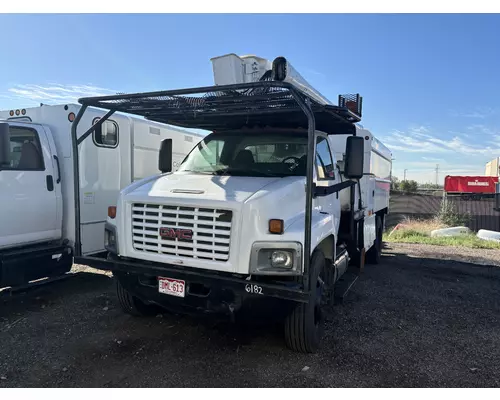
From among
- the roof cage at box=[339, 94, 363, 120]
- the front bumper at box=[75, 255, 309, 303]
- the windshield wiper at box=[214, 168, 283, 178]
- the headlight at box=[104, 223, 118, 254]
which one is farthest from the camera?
the roof cage at box=[339, 94, 363, 120]

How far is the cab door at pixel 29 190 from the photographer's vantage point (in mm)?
5062

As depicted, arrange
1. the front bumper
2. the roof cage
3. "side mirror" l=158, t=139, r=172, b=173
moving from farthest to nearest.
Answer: the roof cage → "side mirror" l=158, t=139, r=172, b=173 → the front bumper

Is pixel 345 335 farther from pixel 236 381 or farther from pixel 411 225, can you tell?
pixel 411 225

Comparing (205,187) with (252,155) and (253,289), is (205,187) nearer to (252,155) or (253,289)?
(252,155)

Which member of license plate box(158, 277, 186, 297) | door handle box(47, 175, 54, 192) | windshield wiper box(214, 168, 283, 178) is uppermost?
windshield wiper box(214, 168, 283, 178)

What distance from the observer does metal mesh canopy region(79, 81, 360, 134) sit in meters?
3.65

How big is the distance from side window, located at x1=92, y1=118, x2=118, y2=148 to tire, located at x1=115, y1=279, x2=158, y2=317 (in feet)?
7.95

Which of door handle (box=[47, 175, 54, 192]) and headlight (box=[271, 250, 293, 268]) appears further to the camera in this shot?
A: door handle (box=[47, 175, 54, 192])

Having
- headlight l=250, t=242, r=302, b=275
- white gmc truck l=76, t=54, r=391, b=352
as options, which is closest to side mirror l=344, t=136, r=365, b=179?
white gmc truck l=76, t=54, r=391, b=352

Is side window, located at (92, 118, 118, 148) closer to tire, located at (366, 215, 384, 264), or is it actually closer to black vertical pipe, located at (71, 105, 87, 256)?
black vertical pipe, located at (71, 105, 87, 256)

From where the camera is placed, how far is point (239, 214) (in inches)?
137

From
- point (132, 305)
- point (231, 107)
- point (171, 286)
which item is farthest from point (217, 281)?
point (231, 107)

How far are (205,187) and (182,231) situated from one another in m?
0.55

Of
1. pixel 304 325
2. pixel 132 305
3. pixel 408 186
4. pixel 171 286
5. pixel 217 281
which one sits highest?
pixel 408 186
